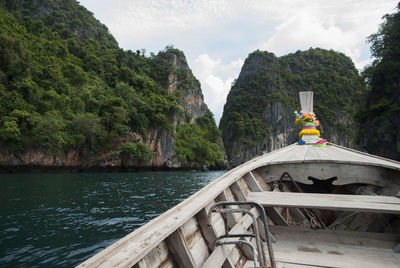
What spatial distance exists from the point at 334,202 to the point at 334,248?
376 millimetres

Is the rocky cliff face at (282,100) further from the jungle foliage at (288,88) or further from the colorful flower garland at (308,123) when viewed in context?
the colorful flower garland at (308,123)

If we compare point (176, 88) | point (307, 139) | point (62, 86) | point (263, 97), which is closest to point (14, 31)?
point (62, 86)

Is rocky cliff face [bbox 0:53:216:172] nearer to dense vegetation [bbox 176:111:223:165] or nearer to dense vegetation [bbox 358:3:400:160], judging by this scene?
dense vegetation [bbox 176:111:223:165]

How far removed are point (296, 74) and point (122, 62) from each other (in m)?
50.7

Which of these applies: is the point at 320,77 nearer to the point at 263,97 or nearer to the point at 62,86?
the point at 263,97

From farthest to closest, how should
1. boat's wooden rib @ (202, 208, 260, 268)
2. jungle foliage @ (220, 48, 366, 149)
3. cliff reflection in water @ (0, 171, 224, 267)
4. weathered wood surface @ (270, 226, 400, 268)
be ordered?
jungle foliage @ (220, 48, 366, 149)
cliff reflection in water @ (0, 171, 224, 267)
weathered wood surface @ (270, 226, 400, 268)
boat's wooden rib @ (202, 208, 260, 268)

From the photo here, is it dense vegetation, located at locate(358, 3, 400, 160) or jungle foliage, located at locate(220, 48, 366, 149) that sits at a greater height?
jungle foliage, located at locate(220, 48, 366, 149)

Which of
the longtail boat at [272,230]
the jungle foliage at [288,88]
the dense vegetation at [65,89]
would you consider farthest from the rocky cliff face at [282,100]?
the longtail boat at [272,230]

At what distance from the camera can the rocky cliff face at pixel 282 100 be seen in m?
55.2

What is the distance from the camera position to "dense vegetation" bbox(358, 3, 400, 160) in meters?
16.8

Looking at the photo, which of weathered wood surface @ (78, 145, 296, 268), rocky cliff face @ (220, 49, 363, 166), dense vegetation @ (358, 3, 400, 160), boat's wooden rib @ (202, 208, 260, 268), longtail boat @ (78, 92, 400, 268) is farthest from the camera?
rocky cliff face @ (220, 49, 363, 166)

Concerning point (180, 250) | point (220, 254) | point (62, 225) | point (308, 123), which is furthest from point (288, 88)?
point (180, 250)

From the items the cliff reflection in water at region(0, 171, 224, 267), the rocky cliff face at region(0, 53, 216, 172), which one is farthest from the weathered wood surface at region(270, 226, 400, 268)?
the rocky cliff face at region(0, 53, 216, 172)

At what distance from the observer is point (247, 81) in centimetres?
6538
